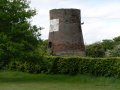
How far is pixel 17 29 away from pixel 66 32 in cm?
1519

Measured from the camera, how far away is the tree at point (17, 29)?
2831cm

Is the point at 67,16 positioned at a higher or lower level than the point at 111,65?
higher

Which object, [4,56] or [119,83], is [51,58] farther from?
[119,83]

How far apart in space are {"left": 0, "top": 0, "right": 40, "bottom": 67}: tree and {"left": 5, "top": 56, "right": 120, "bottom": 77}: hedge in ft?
4.94

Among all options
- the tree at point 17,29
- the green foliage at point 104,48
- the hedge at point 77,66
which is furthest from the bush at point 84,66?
the green foliage at point 104,48

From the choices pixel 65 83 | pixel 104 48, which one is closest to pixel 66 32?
pixel 65 83

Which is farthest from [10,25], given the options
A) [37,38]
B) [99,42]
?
[99,42]

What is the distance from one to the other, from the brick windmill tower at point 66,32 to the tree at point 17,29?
12960mm

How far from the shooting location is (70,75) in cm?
3155

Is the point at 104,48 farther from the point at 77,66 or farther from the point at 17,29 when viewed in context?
the point at 17,29

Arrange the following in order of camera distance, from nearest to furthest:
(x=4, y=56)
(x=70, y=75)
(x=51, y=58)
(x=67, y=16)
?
(x=4, y=56) < (x=70, y=75) < (x=51, y=58) < (x=67, y=16)

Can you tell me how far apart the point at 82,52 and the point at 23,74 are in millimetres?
10294

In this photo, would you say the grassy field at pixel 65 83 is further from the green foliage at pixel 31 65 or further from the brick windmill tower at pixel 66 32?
the brick windmill tower at pixel 66 32

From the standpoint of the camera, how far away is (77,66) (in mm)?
31234
